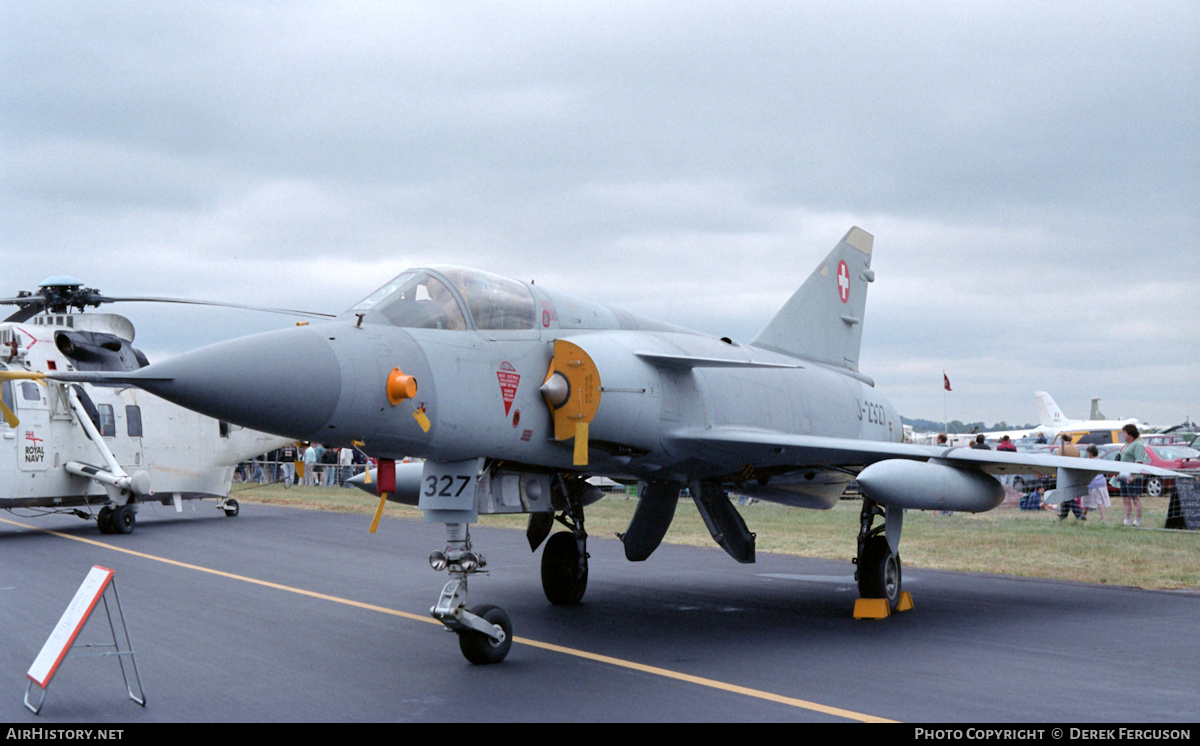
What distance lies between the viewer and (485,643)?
7336mm

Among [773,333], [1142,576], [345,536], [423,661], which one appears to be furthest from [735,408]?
[345,536]

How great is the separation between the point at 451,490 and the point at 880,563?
4.98 meters

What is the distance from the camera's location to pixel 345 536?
60.2ft

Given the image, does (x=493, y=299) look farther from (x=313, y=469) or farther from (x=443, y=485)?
(x=313, y=469)

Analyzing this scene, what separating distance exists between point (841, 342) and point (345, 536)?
9.86 meters

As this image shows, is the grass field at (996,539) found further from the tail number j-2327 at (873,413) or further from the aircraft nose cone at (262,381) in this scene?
the aircraft nose cone at (262,381)

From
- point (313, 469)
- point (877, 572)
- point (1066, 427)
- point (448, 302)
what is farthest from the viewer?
point (1066, 427)

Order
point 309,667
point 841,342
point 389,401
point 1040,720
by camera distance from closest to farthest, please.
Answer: point 1040,720 < point 389,401 < point 309,667 < point 841,342

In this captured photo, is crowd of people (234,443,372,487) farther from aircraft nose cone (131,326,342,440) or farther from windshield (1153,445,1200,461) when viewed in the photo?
aircraft nose cone (131,326,342,440)

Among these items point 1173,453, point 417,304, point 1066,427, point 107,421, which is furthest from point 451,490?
point 1066,427

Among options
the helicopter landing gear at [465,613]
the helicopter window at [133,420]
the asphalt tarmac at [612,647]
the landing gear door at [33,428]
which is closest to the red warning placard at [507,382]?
the helicopter landing gear at [465,613]

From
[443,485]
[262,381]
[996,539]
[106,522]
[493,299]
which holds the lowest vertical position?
[106,522]

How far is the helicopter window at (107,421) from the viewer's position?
20.3 m
